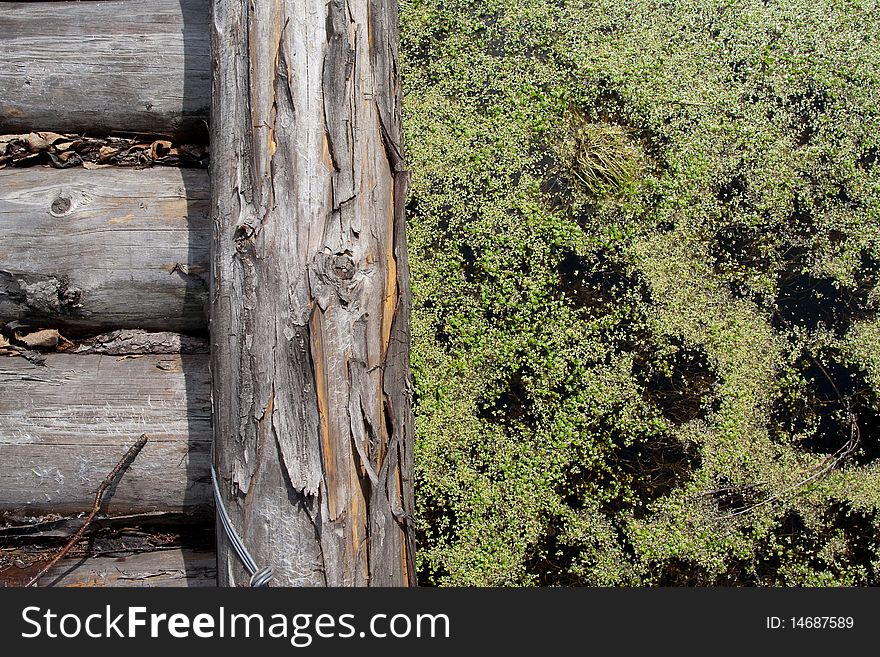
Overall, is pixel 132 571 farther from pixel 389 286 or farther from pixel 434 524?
pixel 389 286

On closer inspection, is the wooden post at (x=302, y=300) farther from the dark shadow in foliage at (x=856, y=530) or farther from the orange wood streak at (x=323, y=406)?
the dark shadow in foliage at (x=856, y=530)

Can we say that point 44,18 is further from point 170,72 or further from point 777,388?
point 777,388

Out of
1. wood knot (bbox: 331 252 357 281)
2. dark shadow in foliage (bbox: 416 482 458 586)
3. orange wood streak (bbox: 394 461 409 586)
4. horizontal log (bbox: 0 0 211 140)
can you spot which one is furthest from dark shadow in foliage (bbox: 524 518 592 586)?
horizontal log (bbox: 0 0 211 140)

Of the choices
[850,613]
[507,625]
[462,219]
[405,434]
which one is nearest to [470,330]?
[462,219]

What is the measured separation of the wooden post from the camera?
41.9 inches

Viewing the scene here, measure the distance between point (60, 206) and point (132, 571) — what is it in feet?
2.93

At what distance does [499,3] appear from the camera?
1.95 m

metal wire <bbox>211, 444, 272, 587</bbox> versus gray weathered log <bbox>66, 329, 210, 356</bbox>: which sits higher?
gray weathered log <bbox>66, 329, 210, 356</bbox>

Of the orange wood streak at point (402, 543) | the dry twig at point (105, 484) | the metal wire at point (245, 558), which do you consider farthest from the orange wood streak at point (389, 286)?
the dry twig at point (105, 484)

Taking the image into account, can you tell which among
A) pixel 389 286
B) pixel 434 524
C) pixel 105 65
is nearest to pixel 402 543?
pixel 389 286

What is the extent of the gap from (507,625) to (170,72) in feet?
5.28

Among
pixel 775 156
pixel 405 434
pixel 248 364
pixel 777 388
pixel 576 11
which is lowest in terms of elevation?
pixel 777 388

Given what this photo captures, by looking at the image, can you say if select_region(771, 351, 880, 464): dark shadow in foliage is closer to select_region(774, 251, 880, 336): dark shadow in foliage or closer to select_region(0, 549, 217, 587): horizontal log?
select_region(774, 251, 880, 336): dark shadow in foliage

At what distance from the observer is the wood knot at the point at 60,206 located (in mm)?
1340
